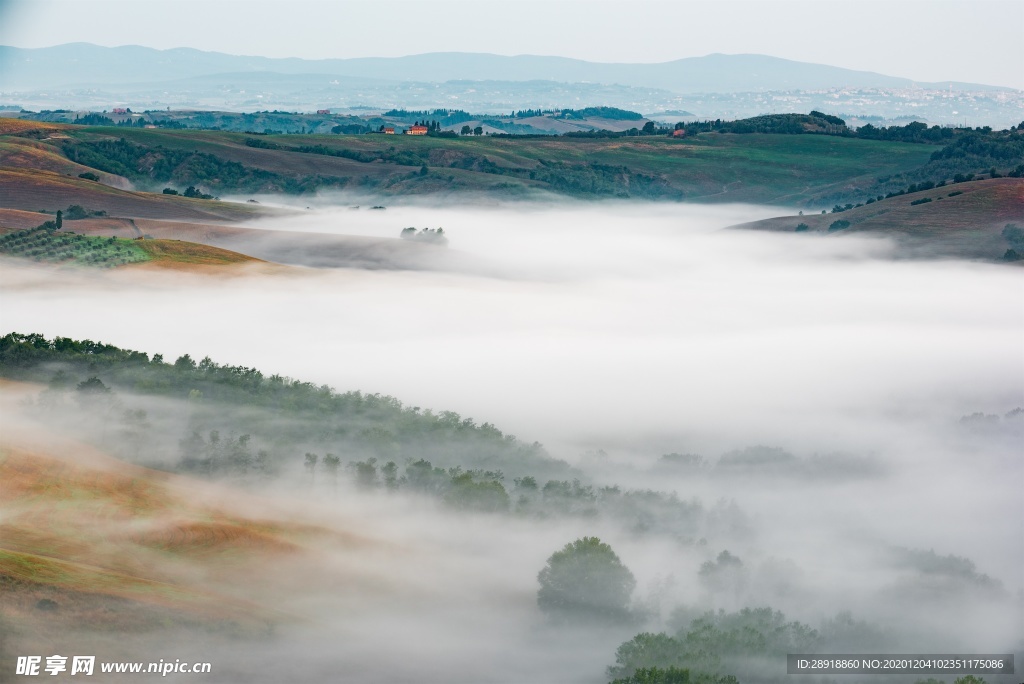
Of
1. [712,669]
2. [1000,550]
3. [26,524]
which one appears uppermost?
[26,524]

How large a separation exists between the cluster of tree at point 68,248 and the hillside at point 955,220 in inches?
4018

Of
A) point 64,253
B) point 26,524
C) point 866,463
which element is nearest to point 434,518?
point 26,524

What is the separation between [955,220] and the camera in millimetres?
177875

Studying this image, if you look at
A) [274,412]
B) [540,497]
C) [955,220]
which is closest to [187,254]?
[274,412]

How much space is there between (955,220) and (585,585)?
447 ft

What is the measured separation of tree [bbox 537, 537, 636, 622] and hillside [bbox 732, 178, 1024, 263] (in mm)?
123442

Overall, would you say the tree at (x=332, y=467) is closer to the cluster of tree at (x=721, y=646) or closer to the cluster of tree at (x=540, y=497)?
the cluster of tree at (x=540, y=497)

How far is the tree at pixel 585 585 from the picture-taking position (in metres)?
55.8

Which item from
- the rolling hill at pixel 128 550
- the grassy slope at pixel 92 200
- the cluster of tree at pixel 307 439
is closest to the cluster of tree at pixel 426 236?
the grassy slope at pixel 92 200

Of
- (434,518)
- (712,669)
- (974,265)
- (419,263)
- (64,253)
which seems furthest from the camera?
(974,265)

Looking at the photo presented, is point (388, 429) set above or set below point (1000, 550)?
above

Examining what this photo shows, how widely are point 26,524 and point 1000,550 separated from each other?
58.9 metres

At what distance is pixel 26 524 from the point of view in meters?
52.2

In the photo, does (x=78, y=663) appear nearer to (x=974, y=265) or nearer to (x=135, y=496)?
(x=135, y=496)
